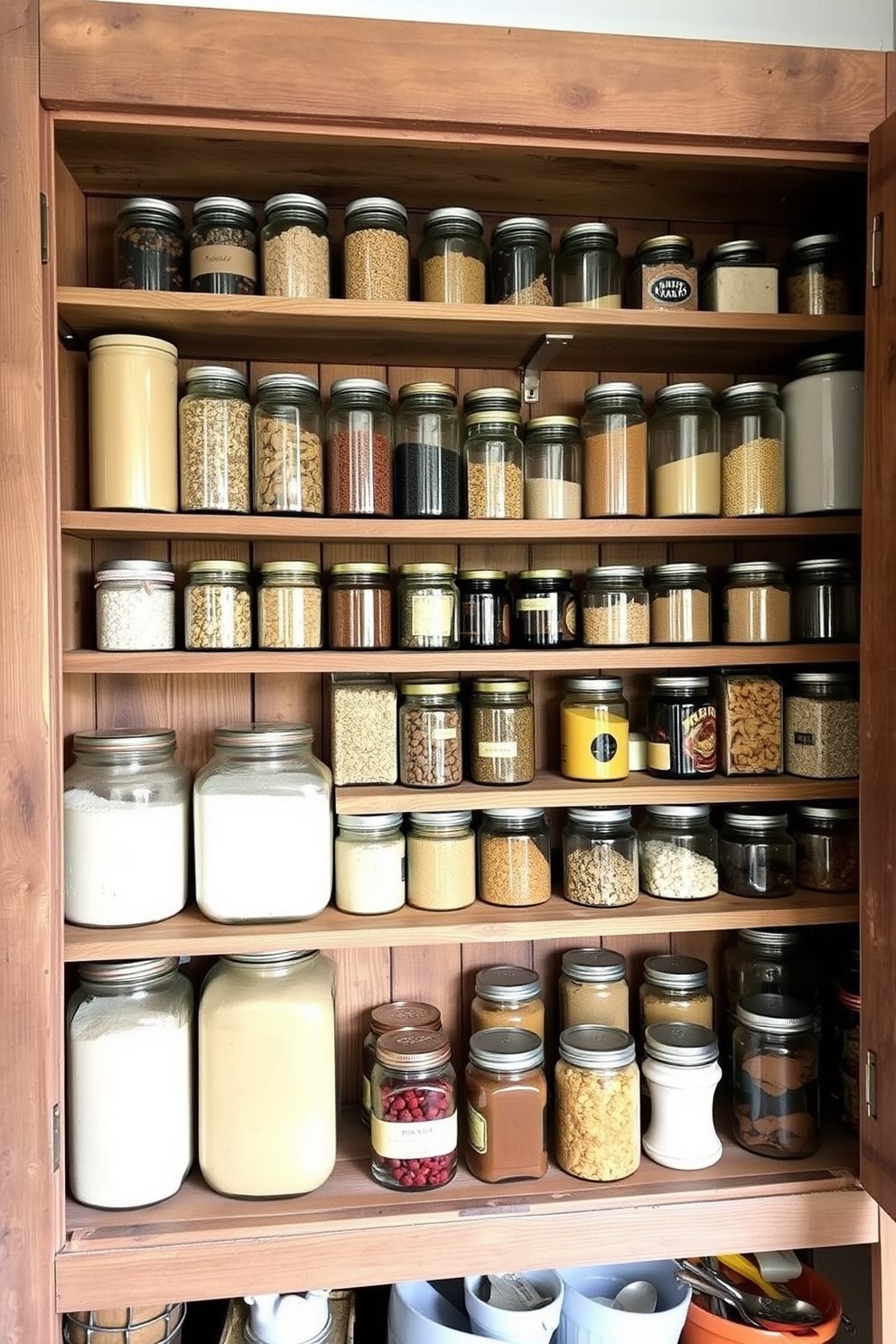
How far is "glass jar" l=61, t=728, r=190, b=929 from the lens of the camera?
45.5 inches

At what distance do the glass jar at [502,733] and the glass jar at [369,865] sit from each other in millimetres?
149

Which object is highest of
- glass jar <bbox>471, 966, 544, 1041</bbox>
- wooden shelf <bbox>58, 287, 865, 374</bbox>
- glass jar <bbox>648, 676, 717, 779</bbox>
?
wooden shelf <bbox>58, 287, 865, 374</bbox>

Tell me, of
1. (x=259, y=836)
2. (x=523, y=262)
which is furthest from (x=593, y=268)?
(x=259, y=836)

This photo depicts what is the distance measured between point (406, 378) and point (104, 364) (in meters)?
0.45

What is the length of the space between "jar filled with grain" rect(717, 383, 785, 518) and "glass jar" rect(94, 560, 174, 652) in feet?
2.63

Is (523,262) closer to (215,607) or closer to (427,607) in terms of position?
(427,607)

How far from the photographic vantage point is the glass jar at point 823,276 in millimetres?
1273

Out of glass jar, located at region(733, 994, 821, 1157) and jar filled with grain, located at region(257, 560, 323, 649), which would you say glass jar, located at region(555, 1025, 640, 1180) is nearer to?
glass jar, located at region(733, 994, 821, 1157)

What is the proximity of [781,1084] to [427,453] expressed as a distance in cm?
100

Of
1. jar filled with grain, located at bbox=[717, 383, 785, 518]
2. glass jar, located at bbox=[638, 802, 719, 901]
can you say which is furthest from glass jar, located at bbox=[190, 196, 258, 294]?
glass jar, located at bbox=[638, 802, 719, 901]

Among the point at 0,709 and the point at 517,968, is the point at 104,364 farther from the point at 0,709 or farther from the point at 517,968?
the point at 517,968

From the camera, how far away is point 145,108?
1.05 m

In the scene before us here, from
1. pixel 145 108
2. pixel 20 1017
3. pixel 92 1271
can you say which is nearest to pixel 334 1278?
pixel 92 1271

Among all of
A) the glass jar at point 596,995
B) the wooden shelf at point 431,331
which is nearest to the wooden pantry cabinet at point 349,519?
the wooden shelf at point 431,331
